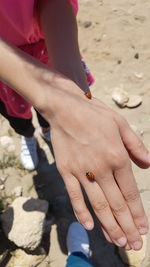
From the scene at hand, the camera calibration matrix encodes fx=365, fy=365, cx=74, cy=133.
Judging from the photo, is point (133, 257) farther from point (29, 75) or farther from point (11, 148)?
point (29, 75)

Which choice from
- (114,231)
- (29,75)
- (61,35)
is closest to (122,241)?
(114,231)

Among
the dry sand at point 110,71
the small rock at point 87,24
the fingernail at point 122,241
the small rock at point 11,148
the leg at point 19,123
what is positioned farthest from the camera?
the small rock at point 87,24

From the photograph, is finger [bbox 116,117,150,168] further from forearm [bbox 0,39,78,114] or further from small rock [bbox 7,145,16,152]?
small rock [bbox 7,145,16,152]

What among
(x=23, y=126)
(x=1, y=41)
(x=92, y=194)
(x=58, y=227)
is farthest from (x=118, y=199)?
(x=58, y=227)

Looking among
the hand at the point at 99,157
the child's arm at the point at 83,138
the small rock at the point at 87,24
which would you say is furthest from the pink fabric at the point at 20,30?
the small rock at the point at 87,24

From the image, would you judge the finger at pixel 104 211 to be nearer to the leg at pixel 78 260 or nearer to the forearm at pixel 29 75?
the forearm at pixel 29 75

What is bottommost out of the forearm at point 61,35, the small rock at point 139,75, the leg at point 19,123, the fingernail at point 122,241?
the small rock at point 139,75

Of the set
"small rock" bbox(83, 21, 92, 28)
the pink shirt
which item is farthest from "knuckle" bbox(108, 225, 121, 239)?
"small rock" bbox(83, 21, 92, 28)
